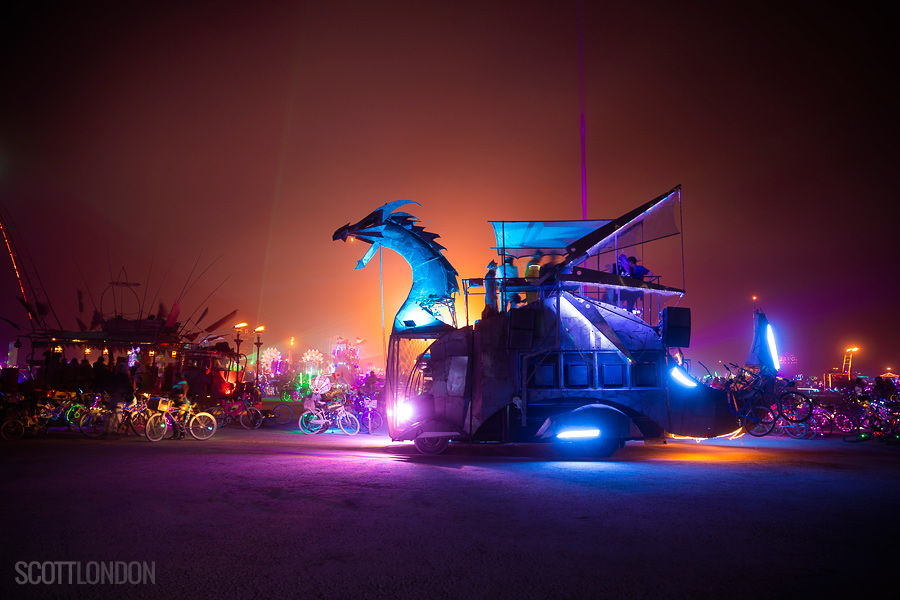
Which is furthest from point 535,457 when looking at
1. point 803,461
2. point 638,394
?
point 803,461

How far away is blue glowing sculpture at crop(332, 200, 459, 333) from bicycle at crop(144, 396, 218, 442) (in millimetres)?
6701

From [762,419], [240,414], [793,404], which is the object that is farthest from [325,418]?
[793,404]

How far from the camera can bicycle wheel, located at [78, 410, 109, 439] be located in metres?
14.9

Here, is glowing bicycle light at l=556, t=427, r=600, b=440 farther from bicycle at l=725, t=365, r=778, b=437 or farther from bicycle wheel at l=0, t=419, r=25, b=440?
bicycle wheel at l=0, t=419, r=25, b=440

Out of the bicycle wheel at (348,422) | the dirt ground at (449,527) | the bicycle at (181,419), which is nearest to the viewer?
the dirt ground at (449,527)

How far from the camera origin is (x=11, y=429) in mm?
13969

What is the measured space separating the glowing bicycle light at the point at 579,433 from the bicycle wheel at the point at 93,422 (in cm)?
1307

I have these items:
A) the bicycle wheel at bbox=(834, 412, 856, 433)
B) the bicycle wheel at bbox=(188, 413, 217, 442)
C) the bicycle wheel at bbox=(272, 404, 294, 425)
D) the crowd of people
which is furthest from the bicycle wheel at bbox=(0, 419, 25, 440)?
the bicycle wheel at bbox=(834, 412, 856, 433)

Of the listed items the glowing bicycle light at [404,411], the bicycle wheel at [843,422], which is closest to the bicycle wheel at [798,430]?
the bicycle wheel at [843,422]

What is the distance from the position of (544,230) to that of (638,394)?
17.9 ft

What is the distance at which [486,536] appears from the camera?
17.9 feet

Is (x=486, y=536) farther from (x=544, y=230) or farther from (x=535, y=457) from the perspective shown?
(x=544, y=230)

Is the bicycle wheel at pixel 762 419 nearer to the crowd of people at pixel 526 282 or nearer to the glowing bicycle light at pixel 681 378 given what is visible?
the glowing bicycle light at pixel 681 378

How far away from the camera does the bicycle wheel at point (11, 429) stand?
13.9 metres
